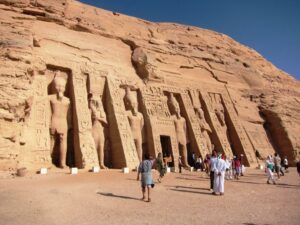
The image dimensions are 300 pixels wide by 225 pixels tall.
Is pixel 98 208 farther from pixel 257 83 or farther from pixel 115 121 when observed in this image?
pixel 257 83

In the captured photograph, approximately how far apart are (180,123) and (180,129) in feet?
1.28

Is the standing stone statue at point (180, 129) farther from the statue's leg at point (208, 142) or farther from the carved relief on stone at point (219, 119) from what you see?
the carved relief on stone at point (219, 119)

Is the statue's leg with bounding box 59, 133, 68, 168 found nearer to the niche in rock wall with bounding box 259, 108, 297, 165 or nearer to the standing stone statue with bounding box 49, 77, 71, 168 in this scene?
the standing stone statue with bounding box 49, 77, 71, 168

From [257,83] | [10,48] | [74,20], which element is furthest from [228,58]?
[10,48]

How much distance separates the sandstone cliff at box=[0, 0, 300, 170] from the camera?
12.8 m

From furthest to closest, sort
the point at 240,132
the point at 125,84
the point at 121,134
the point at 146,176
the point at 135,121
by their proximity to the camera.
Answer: the point at 240,132
the point at 125,84
the point at 135,121
the point at 121,134
the point at 146,176

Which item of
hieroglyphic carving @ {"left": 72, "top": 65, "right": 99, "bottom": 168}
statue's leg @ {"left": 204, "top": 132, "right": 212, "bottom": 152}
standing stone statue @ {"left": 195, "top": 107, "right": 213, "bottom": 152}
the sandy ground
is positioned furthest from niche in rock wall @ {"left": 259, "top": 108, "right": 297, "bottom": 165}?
hieroglyphic carving @ {"left": 72, "top": 65, "right": 99, "bottom": 168}

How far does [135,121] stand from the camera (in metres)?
16.8

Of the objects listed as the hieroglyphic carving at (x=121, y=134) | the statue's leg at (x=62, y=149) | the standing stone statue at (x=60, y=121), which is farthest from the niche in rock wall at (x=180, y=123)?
the statue's leg at (x=62, y=149)

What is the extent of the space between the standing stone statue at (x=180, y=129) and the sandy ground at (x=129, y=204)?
298 inches

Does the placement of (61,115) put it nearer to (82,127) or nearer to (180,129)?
(82,127)

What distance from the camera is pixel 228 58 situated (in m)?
25.5

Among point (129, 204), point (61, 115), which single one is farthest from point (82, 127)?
point (129, 204)

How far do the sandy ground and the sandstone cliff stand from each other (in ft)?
10.9
